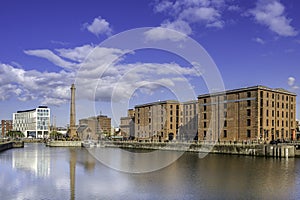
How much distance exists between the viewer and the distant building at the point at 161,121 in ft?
395

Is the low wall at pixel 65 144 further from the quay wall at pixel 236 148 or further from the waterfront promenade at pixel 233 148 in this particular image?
the quay wall at pixel 236 148

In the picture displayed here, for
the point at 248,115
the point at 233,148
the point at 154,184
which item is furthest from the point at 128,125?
the point at 154,184

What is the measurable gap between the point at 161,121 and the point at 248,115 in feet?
137

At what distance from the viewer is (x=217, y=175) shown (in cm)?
4166

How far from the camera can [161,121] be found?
122 metres

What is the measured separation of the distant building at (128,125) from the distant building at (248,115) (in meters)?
56.8

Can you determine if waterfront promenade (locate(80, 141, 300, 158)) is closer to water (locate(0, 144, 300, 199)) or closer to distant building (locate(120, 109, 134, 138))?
water (locate(0, 144, 300, 199))

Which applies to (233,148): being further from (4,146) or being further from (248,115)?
(4,146)

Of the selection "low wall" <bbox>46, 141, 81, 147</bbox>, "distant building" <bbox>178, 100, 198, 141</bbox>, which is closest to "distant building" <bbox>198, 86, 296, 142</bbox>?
"distant building" <bbox>178, 100, 198, 141</bbox>

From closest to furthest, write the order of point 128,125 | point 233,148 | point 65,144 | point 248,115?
point 233,148 < point 248,115 < point 65,144 < point 128,125

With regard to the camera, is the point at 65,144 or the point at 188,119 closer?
the point at 188,119

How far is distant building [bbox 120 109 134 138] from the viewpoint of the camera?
497 ft

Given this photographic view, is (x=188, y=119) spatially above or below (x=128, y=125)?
above

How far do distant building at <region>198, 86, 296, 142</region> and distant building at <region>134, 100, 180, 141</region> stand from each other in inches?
891
